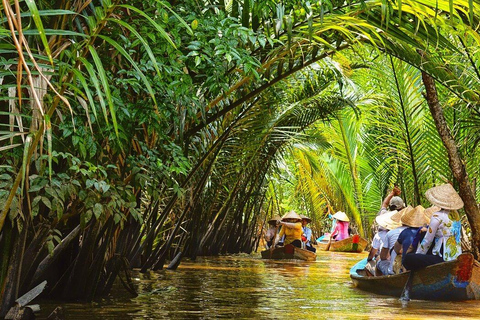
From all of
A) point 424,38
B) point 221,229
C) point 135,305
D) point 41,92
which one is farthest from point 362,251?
point 41,92

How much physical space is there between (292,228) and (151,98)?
15.0 metres

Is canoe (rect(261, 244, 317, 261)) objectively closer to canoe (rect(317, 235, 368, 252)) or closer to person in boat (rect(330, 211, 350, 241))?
canoe (rect(317, 235, 368, 252))

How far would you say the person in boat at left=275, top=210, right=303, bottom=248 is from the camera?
66.8 ft

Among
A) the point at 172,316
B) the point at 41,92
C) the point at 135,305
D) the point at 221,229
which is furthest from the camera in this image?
the point at 221,229

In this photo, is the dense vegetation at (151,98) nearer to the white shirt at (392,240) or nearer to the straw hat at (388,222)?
the white shirt at (392,240)

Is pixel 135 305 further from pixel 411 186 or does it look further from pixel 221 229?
pixel 221 229

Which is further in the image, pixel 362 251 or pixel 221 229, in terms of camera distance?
pixel 362 251

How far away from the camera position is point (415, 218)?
9.52 m

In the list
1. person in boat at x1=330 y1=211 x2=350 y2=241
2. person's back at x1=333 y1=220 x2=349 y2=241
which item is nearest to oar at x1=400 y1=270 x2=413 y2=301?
person in boat at x1=330 y1=211 x2=350 y2=241

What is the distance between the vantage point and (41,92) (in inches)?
169

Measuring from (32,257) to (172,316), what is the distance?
1725 mm

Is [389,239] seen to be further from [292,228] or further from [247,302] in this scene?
[292,228]

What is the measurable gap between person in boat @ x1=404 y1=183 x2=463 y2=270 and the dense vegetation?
68cm

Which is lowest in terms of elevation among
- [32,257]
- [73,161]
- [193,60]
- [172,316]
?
[172,316]
